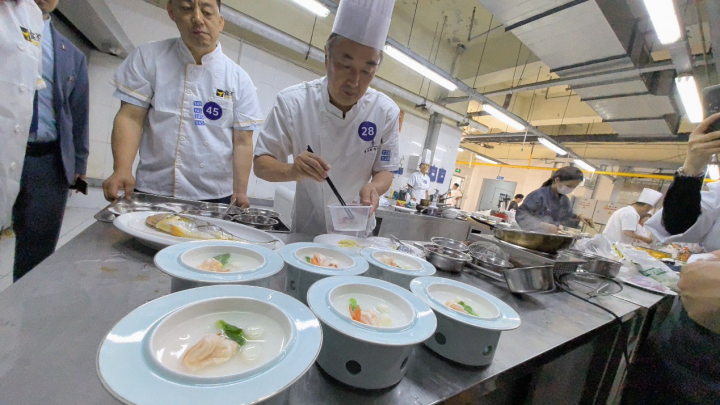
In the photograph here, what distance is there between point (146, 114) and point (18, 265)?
3.56ft

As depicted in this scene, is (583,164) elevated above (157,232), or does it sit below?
above

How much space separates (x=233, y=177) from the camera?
1.74 m

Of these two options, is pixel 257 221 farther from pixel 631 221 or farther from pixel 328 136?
pixel 631 221

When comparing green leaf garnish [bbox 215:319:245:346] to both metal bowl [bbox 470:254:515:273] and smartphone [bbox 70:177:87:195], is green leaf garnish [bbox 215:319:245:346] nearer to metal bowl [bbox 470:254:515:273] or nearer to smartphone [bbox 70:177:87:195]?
metal bowl [bbox 470:254:515:273]

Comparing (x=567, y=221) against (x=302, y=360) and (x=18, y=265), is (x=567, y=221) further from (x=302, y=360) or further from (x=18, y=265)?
(x=18, y=265)

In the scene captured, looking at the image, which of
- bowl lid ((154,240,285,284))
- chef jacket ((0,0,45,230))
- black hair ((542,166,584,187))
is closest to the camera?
bowl lid ((154,240,285,284))

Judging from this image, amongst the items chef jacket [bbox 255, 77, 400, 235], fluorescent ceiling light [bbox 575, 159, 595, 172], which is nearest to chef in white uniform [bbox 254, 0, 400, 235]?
chef jacket [bbox 255, 77, 400, 235]

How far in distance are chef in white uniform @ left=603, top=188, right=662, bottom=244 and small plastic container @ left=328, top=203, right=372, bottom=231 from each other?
17.9 ft

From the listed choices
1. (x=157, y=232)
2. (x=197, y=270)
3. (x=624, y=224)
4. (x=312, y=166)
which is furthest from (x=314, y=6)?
(x=624, y=224)

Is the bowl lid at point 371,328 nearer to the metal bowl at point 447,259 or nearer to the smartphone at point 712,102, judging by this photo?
the metal bowl at point 447,259

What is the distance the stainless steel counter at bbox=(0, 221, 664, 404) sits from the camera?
435 millimetres

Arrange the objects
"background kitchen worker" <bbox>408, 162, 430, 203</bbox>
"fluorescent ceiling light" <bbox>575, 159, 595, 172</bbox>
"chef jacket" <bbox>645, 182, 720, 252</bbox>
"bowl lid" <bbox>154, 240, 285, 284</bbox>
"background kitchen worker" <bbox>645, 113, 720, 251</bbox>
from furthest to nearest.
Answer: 1. "fluorescent ceiling light" <bbox>575, 159, 595, 172</bbox>
2. "background kitchen worker" <bbox>408, 162, 430, 203</bbox>
3. "chef jacket" <bbox>645, 182, 720, 252</bbox>
4. "background kitchen worker" <bbox>645, 113, 720, 251</bbox>
5. "bowl lid" <bbox>154, 240, 285, 284</bbox>

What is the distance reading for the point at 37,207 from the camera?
4.81 ft

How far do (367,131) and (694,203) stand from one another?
209 cm
